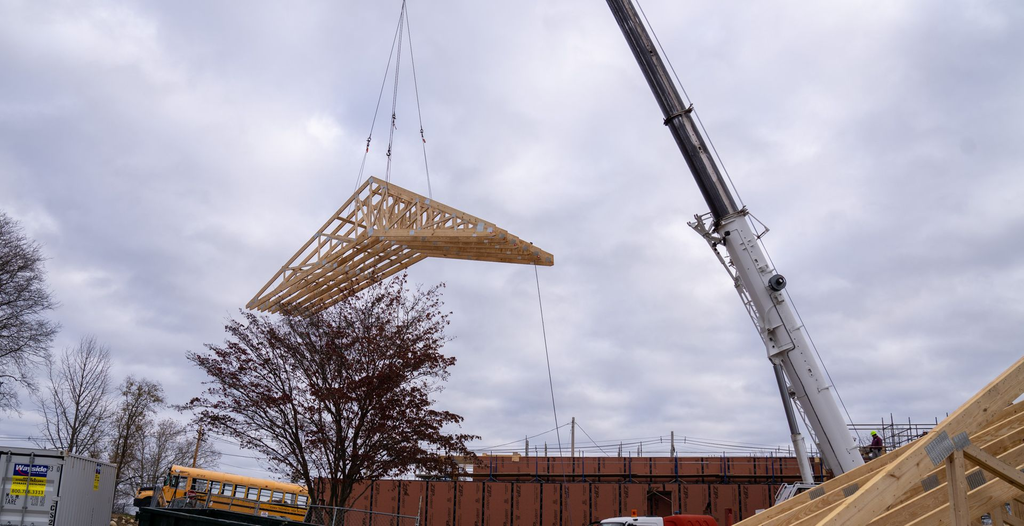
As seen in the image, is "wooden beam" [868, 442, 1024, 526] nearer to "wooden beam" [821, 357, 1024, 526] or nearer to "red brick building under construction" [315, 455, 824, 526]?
"wooden beam" [821, 357, 1024, 526]

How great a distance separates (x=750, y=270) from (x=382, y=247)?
10126 mm

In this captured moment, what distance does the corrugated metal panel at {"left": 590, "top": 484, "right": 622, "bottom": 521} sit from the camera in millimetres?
26344

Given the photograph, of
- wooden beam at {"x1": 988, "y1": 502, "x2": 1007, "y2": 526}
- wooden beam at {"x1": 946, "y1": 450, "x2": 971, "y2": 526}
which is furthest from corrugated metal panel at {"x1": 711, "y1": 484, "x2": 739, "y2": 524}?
wooden beam at {"x1": 946, "y1": 450, "x2": 971, "y2": 526}

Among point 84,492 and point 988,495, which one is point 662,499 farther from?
point 988,495

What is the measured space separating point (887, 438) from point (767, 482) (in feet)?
16.2

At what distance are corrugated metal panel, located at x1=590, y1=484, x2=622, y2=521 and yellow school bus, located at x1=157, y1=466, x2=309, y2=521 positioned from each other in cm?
1061

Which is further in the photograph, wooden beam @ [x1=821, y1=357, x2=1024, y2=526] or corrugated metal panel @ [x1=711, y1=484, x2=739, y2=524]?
corrugated metal panel @ [x1=711, y1=484, x2=739, y2=524]

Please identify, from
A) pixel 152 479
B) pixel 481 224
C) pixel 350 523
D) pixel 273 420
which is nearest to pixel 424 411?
pixel 273 420

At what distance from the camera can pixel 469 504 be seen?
91.0 ft

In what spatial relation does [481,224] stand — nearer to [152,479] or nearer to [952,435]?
[952,435]

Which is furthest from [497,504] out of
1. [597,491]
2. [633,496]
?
[633,496]

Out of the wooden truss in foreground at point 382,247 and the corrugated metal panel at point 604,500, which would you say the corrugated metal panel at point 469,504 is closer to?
the corrugated metal panel at point 604,500

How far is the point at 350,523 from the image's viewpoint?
2525 cm

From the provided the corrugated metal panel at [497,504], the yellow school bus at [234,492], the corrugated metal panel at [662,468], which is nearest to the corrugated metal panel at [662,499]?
the corrugated metal panel at [662,468]
